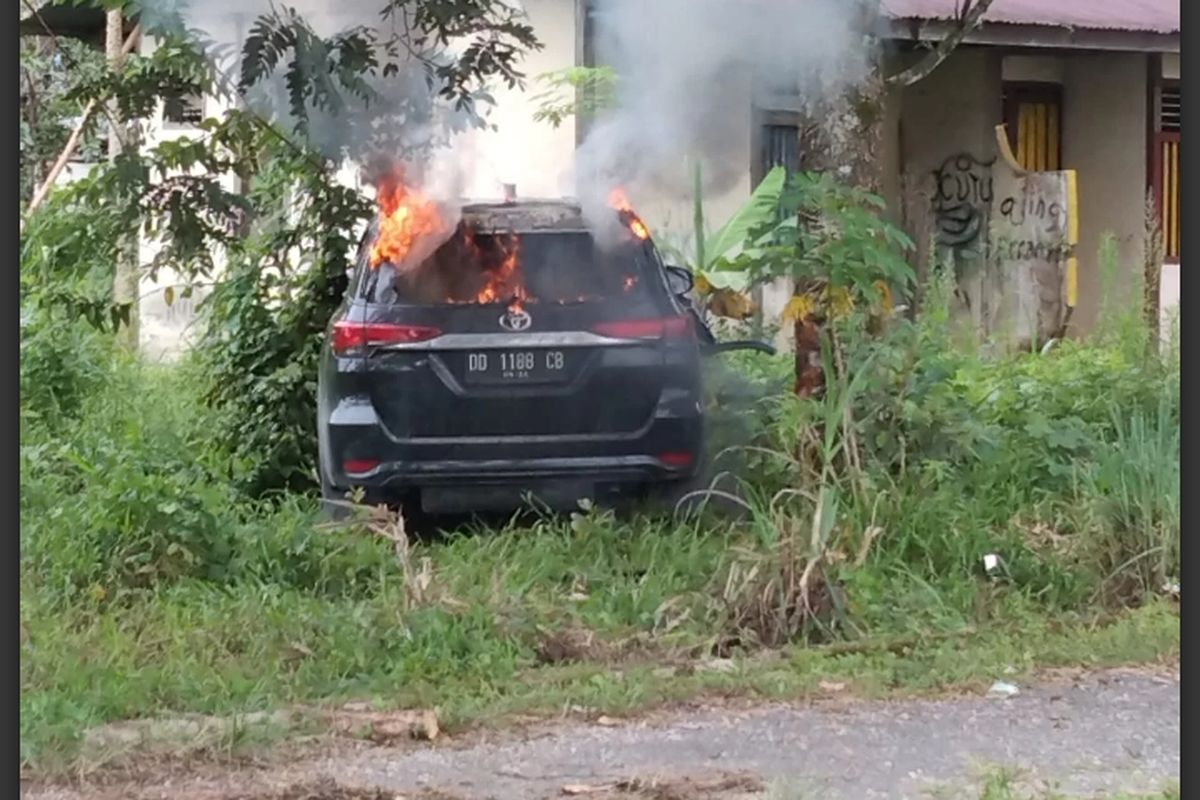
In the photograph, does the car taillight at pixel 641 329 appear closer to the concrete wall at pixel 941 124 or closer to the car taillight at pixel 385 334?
the car taillight at pixel 385 334

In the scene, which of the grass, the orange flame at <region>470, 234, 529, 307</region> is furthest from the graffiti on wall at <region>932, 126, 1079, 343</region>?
the orange flame at <region>470, 234, 529, 307</region>

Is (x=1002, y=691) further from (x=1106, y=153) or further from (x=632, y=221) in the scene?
(x=1106, y=153)

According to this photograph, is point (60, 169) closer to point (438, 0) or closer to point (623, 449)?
point (438, 0)

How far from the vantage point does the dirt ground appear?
4555mm

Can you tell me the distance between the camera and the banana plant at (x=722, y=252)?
9977mm

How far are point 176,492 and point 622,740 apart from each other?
2394 millimetres

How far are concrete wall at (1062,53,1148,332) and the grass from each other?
506 centimetres

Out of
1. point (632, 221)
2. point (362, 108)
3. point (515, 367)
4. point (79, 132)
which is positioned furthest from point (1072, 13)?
point (79, 132)

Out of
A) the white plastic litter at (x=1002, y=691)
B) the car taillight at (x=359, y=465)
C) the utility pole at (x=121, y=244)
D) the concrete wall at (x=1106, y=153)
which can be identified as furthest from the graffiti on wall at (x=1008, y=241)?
the white plastic litter at (x=1002, y=691)

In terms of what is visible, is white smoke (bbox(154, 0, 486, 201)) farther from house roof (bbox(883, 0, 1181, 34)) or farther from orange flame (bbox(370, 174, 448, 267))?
house roof (bbox(883, 0, 1181, 34))

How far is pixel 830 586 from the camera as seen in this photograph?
6164 millimetres

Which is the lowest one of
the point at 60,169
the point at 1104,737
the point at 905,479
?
the point at 1104,737

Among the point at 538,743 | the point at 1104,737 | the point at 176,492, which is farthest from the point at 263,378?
the point at 1104,737

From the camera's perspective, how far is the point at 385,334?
6.95m
